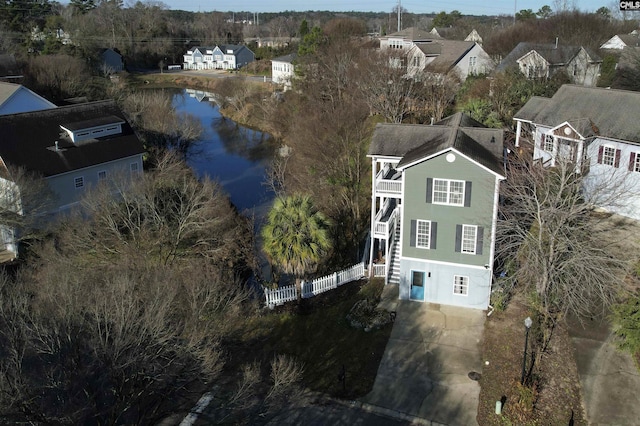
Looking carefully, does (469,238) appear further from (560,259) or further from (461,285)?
(560,259)

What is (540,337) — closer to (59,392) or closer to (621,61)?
(59,392)

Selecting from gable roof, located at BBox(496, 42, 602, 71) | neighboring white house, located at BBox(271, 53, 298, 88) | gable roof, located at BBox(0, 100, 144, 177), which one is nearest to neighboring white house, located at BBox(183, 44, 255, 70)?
neighboring white house, located at BBox(271, 53, 298, 88)

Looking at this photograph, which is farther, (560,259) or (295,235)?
(295,235)

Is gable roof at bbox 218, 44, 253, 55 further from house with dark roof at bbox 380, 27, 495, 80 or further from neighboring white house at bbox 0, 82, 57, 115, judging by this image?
neighboring white house at bbox 0, 82, 57, 115

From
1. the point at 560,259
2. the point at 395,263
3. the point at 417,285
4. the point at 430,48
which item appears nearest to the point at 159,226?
the point at 395,263

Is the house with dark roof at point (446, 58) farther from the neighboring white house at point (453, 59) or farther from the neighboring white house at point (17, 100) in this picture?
the neighboring white house at point (17, 100)

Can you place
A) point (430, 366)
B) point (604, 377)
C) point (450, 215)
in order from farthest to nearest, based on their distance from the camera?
point (450, 215)
point (430, 366)
point (604, 377)

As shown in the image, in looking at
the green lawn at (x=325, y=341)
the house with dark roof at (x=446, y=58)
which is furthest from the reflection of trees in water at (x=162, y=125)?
the green lawn at (x=325, y=341)
